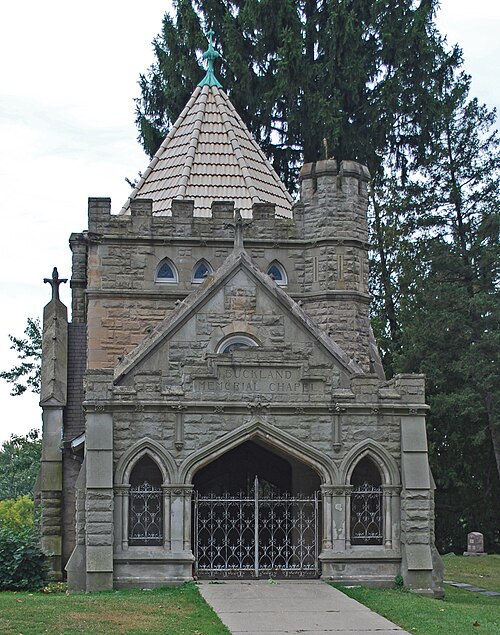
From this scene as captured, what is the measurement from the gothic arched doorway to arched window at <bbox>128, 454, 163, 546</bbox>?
62 centimetres

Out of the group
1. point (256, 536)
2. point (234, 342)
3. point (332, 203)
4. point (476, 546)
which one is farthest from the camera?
point (476, 546)

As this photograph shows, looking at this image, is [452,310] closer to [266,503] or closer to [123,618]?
[266,503]

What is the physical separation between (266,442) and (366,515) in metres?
2.14

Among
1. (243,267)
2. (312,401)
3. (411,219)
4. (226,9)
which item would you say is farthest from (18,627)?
(226,9)

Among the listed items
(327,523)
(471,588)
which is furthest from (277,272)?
(471,588)

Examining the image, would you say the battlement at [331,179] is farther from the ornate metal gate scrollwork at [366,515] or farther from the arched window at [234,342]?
the ornate metal gate scrollwork at [366,515]

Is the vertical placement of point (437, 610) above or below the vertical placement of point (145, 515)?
below

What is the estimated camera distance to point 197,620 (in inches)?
599

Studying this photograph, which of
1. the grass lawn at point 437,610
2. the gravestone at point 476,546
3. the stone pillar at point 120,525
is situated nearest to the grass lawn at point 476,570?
the gravestone at point 476,546

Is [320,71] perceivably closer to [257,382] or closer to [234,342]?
[234,342]

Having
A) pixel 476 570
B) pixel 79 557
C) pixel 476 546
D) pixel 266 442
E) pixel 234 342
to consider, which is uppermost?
pixel 234 342

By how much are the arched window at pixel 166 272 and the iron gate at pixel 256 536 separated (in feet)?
18.8

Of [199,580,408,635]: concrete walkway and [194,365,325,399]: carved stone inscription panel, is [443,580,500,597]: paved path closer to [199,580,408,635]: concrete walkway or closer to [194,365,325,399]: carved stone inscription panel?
[199,580,408,635]: concrete walkway

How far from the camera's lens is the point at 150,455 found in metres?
19.2
